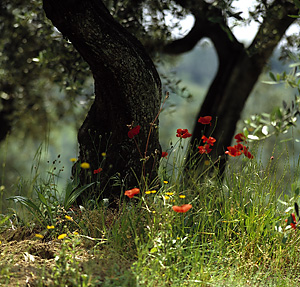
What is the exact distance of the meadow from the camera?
2.83 m

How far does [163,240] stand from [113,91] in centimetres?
166

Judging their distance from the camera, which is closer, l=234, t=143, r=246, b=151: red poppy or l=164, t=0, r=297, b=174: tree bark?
l=234, t=143, r=246, b=151: red poppy

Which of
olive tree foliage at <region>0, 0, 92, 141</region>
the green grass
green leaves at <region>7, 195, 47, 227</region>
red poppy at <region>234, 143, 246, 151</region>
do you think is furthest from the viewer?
olive tree foliage at <region>0, 0, 92, 141</region>

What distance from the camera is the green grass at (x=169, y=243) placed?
2.83 m

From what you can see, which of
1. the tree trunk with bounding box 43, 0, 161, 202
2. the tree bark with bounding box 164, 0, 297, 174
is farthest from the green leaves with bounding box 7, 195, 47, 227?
the tree bark with bounding box 164, 0, 297, 174

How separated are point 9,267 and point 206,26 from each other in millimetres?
5862

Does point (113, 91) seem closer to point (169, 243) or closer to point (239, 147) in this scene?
point (239, 147)

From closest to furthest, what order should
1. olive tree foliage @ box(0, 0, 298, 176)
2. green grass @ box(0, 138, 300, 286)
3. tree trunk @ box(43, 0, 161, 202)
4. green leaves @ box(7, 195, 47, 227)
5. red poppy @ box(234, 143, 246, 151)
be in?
1. green grass @ box(0, 138, 300, 286)
2. green leaves @ box(7, 195, 47, 227)
3. red poppy @ box(234, 143, 246, 151)
4. tree trunk @ box(43, 0, 161, 202)
5. olive tree foliage @ box(0, 0, 298, 176)

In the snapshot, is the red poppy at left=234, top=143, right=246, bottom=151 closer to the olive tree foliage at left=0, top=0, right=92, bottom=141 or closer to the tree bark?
the tree bark

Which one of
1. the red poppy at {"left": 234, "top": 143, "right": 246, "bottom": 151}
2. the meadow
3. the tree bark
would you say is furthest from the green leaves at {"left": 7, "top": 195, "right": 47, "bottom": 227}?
the tree bark

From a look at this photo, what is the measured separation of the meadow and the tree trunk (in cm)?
27

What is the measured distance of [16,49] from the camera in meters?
8.25

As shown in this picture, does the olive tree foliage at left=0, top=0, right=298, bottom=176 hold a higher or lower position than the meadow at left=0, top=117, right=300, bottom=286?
higher

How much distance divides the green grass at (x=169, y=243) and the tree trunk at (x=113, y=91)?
0.36 metres
